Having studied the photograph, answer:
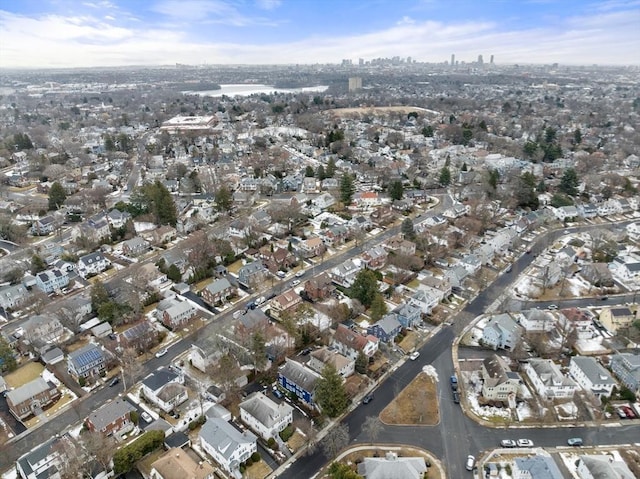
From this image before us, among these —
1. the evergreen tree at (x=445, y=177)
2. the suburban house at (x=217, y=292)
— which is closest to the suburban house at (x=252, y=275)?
the suburban house at (x=217, y=292)

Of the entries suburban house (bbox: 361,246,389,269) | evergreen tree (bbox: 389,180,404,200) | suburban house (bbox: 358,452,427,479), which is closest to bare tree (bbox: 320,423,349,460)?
suburban house (bbox: 358,452,427,479)

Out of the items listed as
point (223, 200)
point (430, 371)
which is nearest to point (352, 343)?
point (430, 371)

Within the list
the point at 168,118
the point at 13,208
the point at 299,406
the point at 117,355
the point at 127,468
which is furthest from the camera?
the point at 168,118

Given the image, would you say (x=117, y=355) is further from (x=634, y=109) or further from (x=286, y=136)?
(x=634, y=109)

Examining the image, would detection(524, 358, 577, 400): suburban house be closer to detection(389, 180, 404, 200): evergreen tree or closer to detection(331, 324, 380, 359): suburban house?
detection(331, 324, 380, 359): suburban house

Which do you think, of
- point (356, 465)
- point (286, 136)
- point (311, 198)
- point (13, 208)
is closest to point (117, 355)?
point (356, 465)

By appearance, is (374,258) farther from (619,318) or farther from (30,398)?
(30,398)

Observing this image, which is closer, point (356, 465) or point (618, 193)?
point (356, 465)

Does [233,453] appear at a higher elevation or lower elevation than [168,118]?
lower
